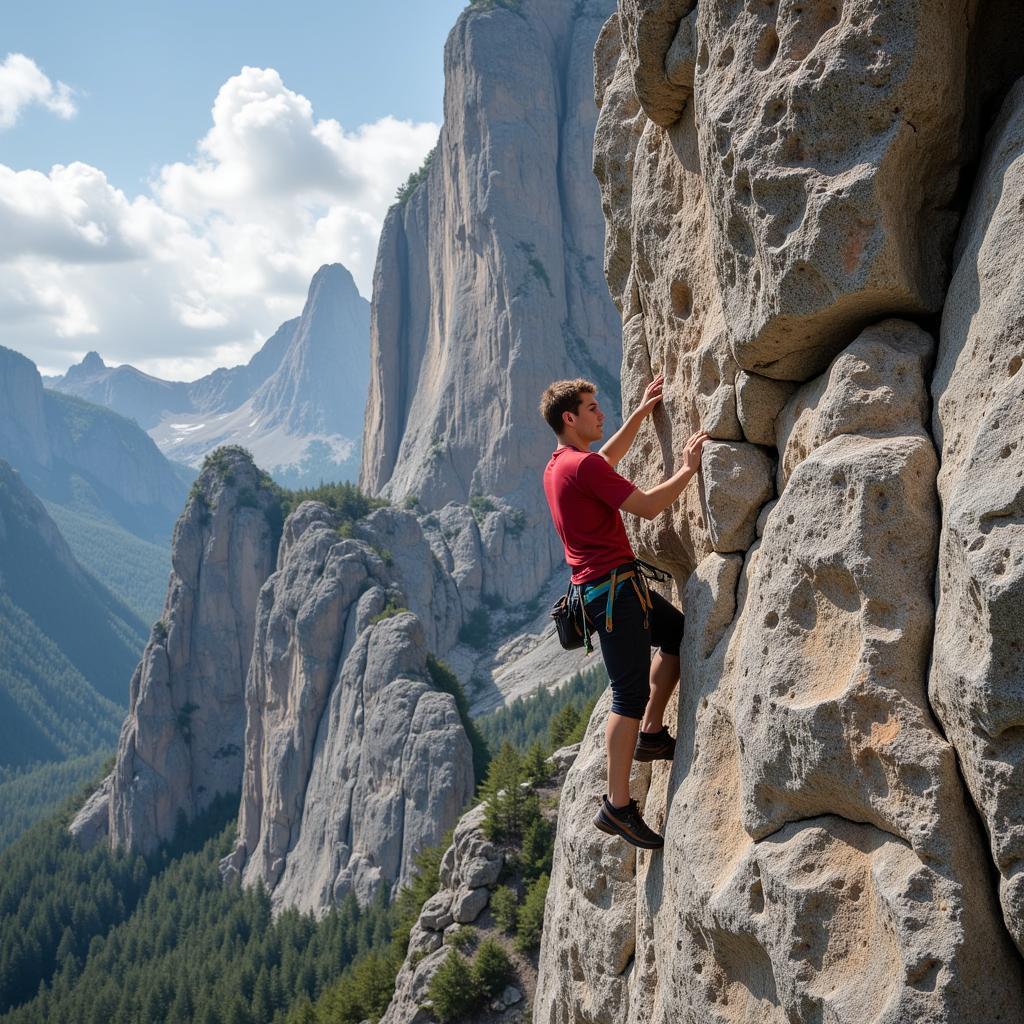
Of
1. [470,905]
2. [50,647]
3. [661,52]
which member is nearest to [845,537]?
[661,52]

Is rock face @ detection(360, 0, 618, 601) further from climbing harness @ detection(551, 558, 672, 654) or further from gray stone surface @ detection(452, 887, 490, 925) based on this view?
climbing harness @ detection(551, 558, 672, 654)

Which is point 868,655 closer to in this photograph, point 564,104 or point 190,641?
point 190,641

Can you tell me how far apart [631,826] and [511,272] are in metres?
89.8

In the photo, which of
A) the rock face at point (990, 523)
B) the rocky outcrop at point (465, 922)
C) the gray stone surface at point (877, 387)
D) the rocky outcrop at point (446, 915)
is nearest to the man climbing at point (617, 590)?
the gray stone surface at point (877, 387)

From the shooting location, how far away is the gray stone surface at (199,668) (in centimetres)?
6481

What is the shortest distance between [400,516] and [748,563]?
2820 inches

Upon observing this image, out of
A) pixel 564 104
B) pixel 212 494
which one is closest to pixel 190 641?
pixel 212 494

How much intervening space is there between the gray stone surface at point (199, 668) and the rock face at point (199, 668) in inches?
3.0

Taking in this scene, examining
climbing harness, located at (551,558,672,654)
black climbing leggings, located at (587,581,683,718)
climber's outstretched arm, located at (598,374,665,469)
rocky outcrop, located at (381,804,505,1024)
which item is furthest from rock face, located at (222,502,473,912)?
black climbing leggings, located at (587,581,683,718)

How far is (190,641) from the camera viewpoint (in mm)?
70938

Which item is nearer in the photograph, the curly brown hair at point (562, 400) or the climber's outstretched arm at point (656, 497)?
the climber's outstretched arm at point (656, 497)

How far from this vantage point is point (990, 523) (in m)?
4.20

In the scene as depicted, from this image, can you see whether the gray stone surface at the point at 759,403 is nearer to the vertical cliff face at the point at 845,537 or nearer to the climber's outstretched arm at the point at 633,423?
the vertical cliff face at the point at 845,537

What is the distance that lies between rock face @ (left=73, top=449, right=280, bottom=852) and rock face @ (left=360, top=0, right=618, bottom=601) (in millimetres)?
24302
